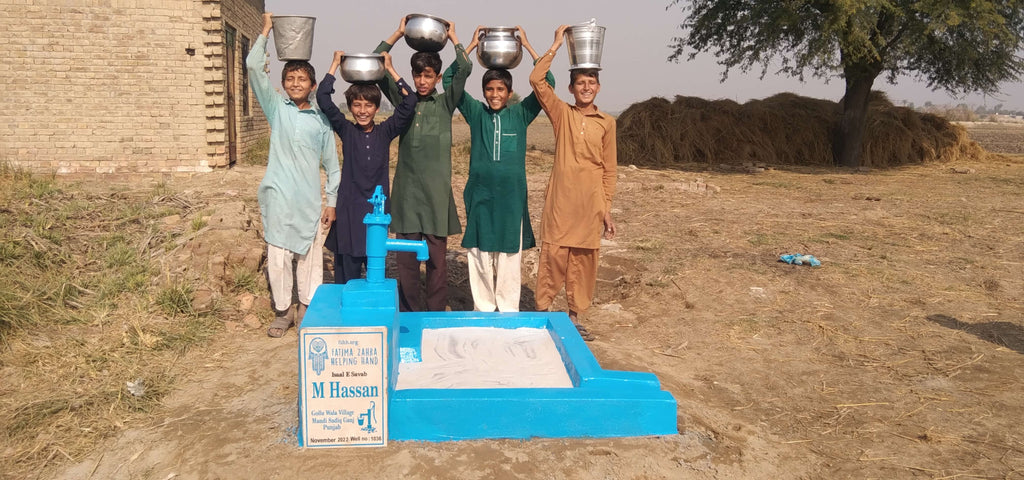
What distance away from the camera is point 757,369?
3.86m

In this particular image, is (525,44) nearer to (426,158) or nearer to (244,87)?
(426,158)

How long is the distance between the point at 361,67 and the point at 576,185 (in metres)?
1.29

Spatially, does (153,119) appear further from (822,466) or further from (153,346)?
(822,466)

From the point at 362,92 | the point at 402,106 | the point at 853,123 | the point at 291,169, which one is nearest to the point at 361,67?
the point at 362,92

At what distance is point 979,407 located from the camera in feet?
10.9

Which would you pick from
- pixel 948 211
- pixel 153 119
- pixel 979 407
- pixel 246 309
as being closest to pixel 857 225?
pixel 948 211

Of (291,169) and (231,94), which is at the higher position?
(231,94)

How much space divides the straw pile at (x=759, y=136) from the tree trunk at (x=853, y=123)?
27 centimetres

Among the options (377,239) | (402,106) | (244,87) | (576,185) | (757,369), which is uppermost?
(244,87)

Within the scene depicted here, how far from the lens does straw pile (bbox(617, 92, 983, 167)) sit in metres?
14.2

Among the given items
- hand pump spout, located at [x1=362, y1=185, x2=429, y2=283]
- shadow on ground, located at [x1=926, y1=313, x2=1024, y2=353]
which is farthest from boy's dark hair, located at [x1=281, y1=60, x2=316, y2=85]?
shadow on ground, located at [x1=926, y1=313, x2=1024, y2=353]

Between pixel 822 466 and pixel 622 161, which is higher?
pixel 622 161

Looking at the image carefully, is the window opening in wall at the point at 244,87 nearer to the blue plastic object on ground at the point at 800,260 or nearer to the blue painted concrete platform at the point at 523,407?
the blue plastic object on ground at the point at 800,260

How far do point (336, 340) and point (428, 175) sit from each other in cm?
160
